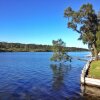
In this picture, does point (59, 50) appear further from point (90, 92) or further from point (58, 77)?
point (90, 92)

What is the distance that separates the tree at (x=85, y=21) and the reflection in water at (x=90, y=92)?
112 feet

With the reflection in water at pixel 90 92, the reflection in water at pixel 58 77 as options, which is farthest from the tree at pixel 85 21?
the reflection in water at pixel 90 92

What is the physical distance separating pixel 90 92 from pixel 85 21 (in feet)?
128

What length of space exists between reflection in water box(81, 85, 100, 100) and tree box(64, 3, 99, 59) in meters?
34.2

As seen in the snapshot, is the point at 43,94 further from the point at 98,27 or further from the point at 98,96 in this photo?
the point at 98,27

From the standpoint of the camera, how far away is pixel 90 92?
3534 centimetres

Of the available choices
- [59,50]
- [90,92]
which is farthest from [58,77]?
[59,50]

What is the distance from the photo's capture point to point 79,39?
74875 mm

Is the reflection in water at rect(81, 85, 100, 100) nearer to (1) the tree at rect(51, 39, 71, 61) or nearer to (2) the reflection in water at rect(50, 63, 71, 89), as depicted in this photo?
(2) the reflection in water at rect(50, 63, 71, 89)

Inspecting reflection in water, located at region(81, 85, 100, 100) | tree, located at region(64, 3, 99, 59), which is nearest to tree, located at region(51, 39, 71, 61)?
tree, located at region(64, 3, 99, 59)

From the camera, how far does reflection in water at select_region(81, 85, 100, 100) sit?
32.2 m

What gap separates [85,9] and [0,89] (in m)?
43.0

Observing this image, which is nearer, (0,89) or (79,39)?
(0,89)

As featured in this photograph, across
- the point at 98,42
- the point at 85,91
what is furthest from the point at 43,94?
the point at 98,42
